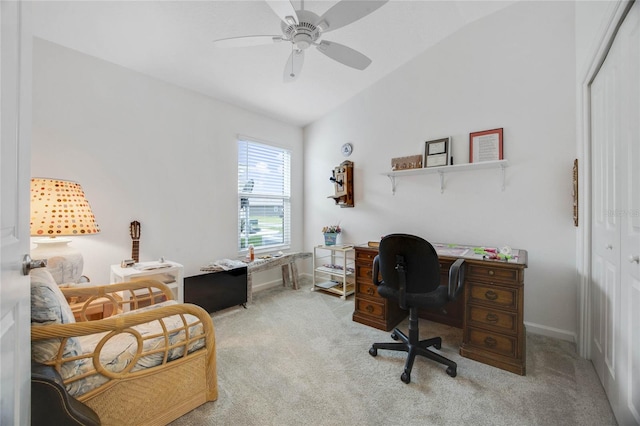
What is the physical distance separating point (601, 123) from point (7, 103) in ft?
9.55

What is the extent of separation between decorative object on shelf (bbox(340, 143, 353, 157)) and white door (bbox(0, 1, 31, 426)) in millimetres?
3136

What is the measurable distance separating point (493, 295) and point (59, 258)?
3127 mm

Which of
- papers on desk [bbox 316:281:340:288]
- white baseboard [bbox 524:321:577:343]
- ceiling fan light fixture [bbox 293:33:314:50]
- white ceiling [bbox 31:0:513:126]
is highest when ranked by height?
white ceiling [bbox 31:0:513:126]

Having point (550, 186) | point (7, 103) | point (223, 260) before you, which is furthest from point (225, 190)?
point (550, 186)

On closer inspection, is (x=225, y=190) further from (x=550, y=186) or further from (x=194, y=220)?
(x=550, y=186)

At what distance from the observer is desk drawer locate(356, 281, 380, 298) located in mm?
2619

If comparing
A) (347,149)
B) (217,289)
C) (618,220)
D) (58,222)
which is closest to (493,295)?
(618,220)

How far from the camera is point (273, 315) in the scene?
284cm

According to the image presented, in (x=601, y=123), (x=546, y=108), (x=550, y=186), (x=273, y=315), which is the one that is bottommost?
(x=273, y=315)

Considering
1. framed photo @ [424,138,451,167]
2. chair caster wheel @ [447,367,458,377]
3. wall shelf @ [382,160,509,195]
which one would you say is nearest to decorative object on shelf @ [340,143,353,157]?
wall shelf @ [382,160,509,195]

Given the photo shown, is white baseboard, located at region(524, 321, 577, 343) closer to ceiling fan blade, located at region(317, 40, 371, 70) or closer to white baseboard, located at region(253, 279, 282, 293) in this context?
ceiling fan blade, located at region(317, 40, 371, 70)

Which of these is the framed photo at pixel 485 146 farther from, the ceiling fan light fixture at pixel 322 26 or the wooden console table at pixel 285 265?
the wooden console table at pixel 285 265

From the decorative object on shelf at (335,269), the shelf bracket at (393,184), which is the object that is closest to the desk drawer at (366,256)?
the decorative object on shelf at (335,269)

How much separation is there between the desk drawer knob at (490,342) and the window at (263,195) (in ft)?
9.24
